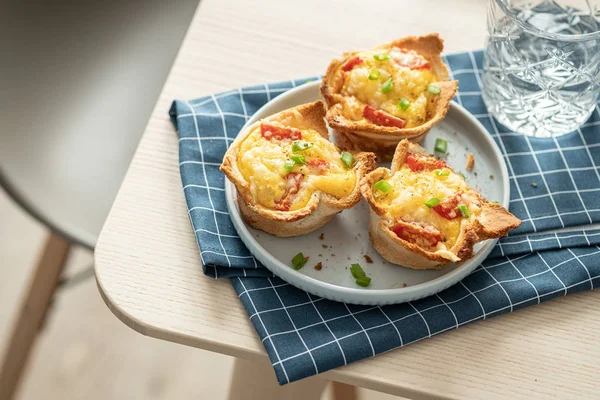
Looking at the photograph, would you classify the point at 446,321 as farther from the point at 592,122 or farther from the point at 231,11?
the point at 231,11

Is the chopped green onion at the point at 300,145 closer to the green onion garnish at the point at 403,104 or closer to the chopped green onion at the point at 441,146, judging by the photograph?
the green onion garnish at the point at 403,104

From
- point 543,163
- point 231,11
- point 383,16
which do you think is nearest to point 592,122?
point 543,163

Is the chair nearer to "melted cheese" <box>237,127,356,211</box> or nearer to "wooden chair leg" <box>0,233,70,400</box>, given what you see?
"wooden chair leg" <box>0,233,70,400</box>

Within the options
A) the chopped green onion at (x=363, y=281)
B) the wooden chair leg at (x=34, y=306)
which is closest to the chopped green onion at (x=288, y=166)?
the chopped green onion at (x=363, y=281)

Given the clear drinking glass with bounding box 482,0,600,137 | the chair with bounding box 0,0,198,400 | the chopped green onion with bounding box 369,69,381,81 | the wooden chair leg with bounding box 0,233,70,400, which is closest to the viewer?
the chopped green onion with bounding box 369,69,381,81

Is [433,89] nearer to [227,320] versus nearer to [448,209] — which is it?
[448,209]

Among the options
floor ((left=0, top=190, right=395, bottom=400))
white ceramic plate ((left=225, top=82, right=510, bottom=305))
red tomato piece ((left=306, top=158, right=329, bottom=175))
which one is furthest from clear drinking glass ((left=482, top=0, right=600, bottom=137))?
floor ((left=0, top=190, right=395, bottom=400))

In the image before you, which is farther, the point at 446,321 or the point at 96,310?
the point at 96,310
